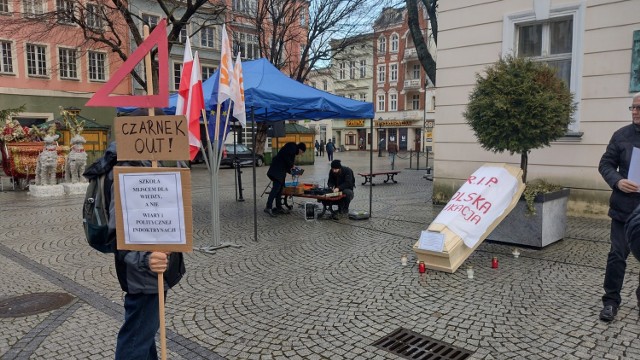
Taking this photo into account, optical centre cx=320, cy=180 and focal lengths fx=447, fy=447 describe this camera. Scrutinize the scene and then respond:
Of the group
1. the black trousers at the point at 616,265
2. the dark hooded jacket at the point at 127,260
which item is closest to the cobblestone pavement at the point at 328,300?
the black trousers at the point at 616,265

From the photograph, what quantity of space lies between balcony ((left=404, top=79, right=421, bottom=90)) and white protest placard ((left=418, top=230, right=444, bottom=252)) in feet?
162

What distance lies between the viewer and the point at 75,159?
13578 mm

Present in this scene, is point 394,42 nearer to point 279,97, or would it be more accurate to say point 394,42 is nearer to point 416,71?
point 416,71

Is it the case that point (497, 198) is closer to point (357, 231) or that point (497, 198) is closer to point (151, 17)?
point (357, 231)

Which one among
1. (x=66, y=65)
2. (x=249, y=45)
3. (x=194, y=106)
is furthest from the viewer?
(x=249, y=45)

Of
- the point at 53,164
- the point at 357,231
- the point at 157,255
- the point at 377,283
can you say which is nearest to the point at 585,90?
the point at 357,231

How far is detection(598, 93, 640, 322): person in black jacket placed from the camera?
388 centimetres

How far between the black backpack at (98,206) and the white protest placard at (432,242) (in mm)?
3836

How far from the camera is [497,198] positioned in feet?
19.5

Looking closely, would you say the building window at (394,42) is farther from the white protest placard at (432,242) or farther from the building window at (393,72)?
→ the white protest placard at (432,242)

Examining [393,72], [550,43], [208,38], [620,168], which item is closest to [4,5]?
[208,38]

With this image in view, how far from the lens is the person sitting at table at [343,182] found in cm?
966

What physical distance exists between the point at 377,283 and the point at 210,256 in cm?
265

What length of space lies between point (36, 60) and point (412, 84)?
38514 millimetres
